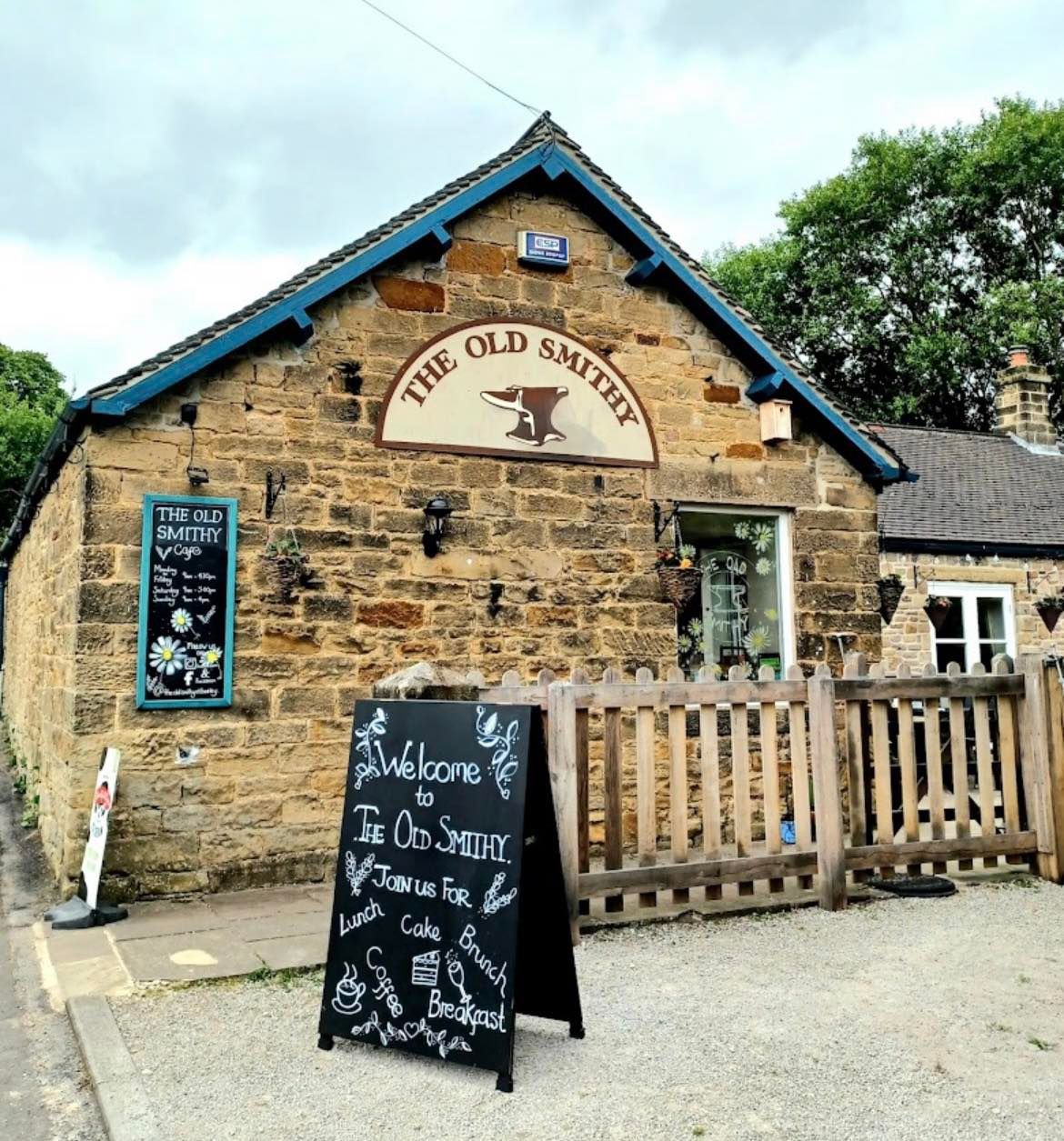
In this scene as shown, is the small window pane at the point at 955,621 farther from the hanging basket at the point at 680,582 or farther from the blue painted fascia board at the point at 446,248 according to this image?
the hanging basket at the point at 680,582

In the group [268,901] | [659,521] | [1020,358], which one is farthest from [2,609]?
[1020,358]

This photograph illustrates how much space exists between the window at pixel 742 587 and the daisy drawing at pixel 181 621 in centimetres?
417

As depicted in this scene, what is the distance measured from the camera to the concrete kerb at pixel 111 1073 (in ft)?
11.8

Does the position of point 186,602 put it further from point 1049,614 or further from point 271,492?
point 1049,614

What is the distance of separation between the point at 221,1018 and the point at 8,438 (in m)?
29.4

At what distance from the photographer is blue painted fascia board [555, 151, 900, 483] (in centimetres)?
856

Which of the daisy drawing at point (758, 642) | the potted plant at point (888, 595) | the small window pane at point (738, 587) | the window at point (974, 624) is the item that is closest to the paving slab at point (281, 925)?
the small window pane at point (738, 587)

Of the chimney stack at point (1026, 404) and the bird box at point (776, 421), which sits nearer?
the bird box at point (776, 421)

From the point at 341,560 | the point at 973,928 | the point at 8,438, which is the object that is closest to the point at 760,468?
the point at 341,560

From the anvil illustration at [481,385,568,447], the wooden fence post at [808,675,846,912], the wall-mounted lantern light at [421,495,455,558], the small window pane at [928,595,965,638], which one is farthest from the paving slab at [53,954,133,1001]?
the small window pane at [928,595,965,638]

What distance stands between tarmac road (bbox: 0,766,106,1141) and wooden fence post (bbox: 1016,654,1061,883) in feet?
19.0

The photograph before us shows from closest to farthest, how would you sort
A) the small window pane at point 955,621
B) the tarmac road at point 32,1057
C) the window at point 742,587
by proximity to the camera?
the tarmac road at point 32,1057 < the window at point 742,587 < the small window pane at point 955,621

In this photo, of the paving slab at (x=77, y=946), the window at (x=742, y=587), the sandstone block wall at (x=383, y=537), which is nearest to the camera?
the paving slab at (x=77, y=946)

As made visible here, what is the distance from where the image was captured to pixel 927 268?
29.0 metres
